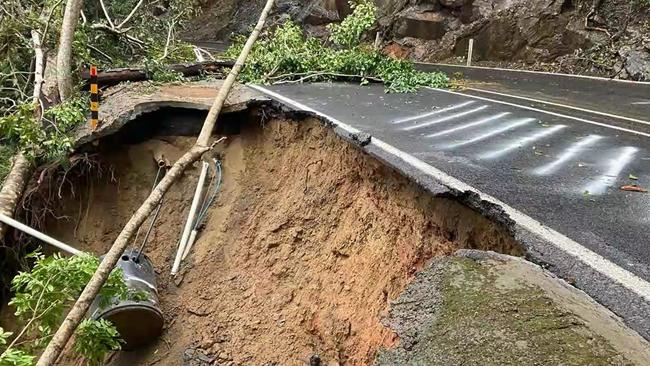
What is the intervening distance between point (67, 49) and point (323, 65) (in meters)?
5.14

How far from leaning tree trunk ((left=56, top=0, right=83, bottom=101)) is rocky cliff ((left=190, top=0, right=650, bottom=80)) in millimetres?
12925

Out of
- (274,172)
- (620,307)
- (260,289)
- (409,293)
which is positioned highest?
(409,293)

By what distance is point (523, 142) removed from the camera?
20.0 feet

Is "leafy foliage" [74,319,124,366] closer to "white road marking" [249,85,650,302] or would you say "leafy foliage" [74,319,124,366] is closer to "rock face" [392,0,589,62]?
"white road marking" [249,85,650,302]

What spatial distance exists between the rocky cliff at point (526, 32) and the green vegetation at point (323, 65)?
21.3ft

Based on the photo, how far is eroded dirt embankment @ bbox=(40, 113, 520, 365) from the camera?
4.52 m

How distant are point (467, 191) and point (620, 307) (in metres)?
1.52

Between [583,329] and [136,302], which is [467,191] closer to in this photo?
[583,329]

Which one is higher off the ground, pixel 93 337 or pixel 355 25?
pixel 355 25

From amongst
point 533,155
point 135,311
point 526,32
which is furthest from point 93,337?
point 526,32

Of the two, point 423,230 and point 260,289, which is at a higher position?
point 423,230

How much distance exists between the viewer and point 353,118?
721cm

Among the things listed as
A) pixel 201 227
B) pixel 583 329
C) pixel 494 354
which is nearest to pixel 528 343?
pixel 494 354

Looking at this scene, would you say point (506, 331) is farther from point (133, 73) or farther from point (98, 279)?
point (133, 73)
